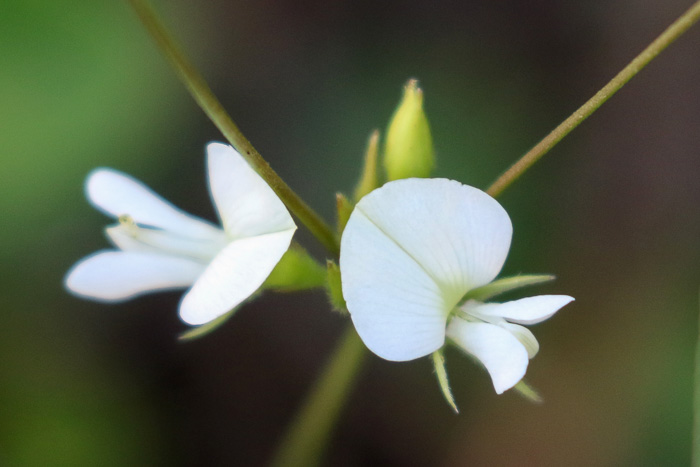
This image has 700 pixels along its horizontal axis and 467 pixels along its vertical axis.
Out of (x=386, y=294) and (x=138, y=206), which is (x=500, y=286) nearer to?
(x=386, y=294)

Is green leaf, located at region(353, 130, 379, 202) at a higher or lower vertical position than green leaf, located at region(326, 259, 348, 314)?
higher

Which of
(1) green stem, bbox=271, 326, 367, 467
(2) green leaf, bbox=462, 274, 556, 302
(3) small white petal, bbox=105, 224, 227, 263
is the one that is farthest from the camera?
(1) green stem, bbox=271, 326, 367, 467

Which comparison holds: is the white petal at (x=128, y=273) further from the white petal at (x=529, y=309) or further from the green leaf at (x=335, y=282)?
the white petal at (x=529, y=309)

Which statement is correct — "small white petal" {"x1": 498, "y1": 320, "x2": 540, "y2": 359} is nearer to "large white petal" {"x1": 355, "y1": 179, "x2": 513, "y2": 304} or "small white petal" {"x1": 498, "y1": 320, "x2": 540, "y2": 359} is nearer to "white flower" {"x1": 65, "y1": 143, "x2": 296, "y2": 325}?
"large white petal" {"x1": 355, "y1": 179, "x2": 513, "y2": 304}

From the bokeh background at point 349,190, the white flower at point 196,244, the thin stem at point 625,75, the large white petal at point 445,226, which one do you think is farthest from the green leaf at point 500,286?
the bokeh background at point 349,190

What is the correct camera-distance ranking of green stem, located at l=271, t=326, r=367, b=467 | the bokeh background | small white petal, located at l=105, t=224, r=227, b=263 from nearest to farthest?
small white petal, located at l=105, t=224, r=227, b=263
green stem, located at l=271, t=326, r=367, b=467
the bokeh background

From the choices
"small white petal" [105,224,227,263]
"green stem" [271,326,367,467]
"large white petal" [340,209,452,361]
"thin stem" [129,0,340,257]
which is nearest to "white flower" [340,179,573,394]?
"large white petal" [340,209,452,361]
